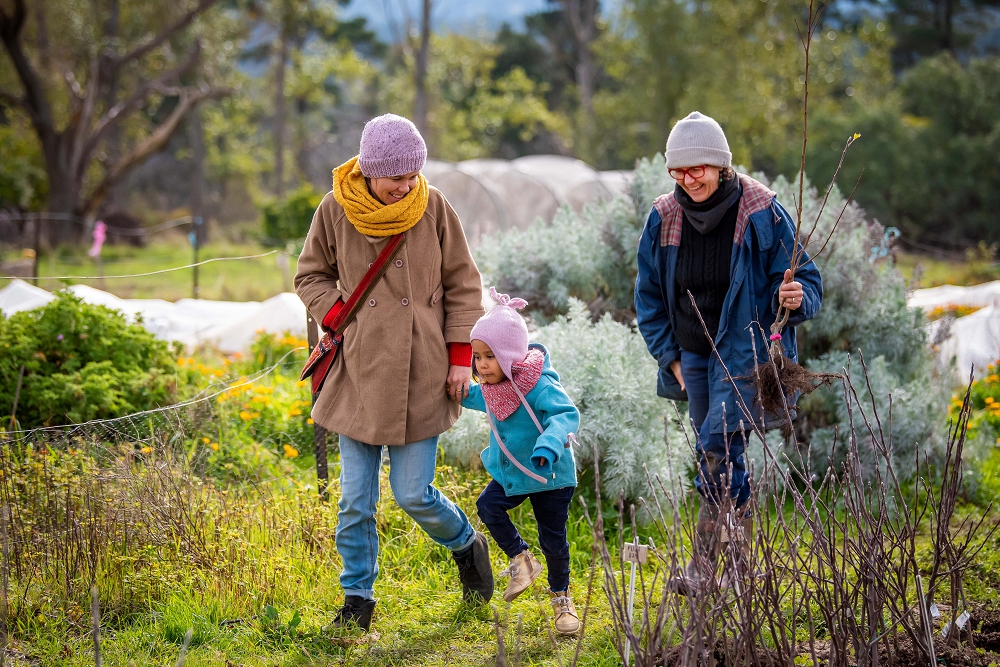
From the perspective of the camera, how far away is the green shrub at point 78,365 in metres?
4.38

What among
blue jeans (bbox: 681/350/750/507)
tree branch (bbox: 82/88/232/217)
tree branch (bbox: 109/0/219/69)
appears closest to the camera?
blue jeans (bbox: 681/350/750/507)

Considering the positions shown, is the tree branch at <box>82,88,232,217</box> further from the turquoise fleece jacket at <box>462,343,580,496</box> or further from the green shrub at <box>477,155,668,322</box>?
the turquoise fleece jacket at <box>462,343,580,496</box>

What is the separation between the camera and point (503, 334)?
3.04 m

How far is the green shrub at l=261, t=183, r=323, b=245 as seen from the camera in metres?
21.3

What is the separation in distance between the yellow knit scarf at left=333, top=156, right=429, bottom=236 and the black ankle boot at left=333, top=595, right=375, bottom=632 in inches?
49.7

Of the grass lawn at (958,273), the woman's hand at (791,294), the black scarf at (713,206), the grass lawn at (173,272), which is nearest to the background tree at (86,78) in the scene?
the grass lawn at (173,272)

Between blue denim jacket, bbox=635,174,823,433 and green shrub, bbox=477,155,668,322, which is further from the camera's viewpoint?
green shrub, bbox=477,155,668,322

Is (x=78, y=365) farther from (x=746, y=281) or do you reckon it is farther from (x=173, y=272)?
(x=173, y=272)

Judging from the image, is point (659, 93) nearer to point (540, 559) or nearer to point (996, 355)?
point (996, 355)

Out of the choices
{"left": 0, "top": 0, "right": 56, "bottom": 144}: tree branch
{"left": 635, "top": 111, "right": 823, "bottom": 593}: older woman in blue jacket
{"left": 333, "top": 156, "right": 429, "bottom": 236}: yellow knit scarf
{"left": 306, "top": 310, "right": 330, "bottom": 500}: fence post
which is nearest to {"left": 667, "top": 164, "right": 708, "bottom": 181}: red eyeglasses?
{"left": 635, "top": 111, "right": 823, "bottom": 593}: older woman in blue jacket

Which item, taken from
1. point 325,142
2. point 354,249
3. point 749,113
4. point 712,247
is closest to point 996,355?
point 712,247

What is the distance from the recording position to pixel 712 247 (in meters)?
3.27

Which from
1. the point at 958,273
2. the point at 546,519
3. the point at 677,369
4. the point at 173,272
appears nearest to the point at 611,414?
the point at 677,369

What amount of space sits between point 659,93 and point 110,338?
20.4 metres
